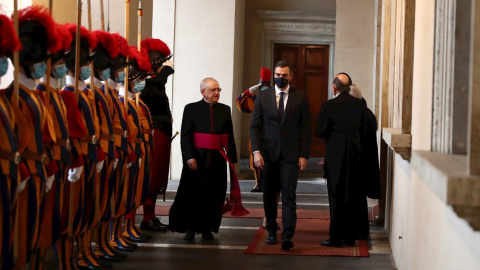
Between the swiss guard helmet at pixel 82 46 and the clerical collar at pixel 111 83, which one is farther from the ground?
the swiss guard helmet at pixel 82 46

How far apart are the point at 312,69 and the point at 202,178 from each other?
38.9ft

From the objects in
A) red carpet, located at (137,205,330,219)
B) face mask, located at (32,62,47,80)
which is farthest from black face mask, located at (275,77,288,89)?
face mask, located at (32,62,47,80)

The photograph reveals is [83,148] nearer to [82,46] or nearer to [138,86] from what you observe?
[82,46]

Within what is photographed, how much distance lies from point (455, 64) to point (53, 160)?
8.27ft

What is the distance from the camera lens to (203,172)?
25.7ft

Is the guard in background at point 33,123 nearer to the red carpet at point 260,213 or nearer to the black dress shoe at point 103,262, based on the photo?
the black dress shoe at point 103,262

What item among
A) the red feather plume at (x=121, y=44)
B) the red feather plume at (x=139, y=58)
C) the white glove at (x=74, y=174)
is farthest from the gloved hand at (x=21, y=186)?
the red feather plume at (x=139, y=58)

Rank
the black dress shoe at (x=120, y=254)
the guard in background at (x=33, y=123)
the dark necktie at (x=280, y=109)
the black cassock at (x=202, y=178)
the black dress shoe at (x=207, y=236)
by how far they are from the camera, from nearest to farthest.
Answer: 1. the guard in background at (x=33, y=123)
2. the black dress shoe at (x=120, y=254)
3. the dark necktie at (x=280, y=109)
4. the black cassock at (x=202, y=178)
5. the black dress shoe at (x=207, y=236)

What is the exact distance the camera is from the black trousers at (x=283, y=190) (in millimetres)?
7375

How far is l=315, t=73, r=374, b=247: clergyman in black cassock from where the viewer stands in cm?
771

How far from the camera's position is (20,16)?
4.96 metres

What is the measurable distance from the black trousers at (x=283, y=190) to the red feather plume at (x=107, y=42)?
171cm

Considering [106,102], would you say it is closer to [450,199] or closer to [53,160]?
[53,160]

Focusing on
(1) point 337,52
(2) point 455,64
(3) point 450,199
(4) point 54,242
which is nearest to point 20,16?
(4) point 54,242
